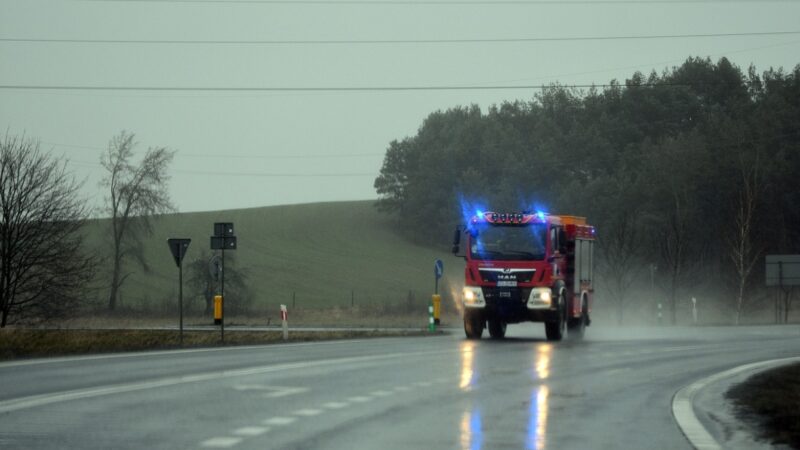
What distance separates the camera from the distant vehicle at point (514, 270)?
112ft

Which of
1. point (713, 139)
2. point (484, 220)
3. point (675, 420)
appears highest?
point (713, 139)

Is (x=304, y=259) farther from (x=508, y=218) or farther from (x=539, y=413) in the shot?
(x=539, y=413)

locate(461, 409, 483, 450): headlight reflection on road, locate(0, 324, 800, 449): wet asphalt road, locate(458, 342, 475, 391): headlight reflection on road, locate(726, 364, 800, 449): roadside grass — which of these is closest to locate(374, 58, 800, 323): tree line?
locate(458, 342, 475, 391): headlight reflection on road

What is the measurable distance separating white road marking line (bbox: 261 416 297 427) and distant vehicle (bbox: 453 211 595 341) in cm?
2035

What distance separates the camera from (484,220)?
34656 mm

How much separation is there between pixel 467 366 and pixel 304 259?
74.4 meters

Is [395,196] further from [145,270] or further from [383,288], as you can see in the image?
[145,270]

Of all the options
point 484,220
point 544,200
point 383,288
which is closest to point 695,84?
point 544,200

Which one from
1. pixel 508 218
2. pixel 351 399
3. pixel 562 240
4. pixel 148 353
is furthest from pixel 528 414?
pixel 562 240

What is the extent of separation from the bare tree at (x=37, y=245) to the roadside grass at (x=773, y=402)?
29.7m

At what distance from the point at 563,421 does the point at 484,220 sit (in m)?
21.2

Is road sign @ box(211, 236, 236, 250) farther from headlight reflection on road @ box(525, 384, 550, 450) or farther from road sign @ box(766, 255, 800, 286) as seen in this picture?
road sign @ box(766, 255, 800, 286)

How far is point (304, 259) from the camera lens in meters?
96.8

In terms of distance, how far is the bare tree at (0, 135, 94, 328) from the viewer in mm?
45719
